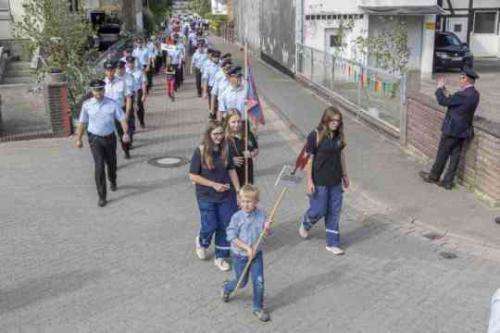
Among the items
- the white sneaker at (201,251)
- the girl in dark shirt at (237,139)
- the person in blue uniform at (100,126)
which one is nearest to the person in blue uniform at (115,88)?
the person in blue uniform at (100,126)

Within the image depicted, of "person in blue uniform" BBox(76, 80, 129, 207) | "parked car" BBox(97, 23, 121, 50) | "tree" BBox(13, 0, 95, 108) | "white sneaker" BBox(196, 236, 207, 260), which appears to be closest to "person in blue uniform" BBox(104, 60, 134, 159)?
"person in blue uniform" BBox(76, 80, 129, 207)

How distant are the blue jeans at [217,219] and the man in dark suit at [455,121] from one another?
3963 millimetres

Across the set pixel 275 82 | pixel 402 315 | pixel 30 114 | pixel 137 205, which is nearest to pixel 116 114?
pixel 137 205

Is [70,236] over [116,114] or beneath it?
beneath

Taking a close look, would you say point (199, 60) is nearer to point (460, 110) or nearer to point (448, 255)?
point (460, 110)

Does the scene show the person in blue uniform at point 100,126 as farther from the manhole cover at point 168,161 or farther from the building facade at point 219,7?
the building facade at point 219,7

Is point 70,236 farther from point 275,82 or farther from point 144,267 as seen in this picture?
point 275,82

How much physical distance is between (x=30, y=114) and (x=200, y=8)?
56.6 m

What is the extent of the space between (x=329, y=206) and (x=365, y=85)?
7.53m

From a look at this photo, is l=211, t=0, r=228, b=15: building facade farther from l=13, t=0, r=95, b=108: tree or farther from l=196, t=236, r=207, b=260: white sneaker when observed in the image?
l=196, t=236, r=207, b=260: white sneaker

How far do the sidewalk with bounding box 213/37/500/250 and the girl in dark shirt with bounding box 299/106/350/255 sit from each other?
1561 mm

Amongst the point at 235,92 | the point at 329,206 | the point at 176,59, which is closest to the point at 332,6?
the point at 176,59

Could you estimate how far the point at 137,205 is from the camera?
9.68 metres

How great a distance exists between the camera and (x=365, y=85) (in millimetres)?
14688
